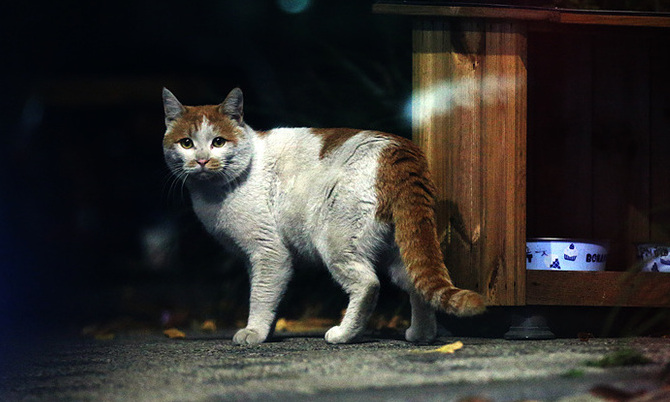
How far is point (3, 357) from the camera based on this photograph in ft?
10.6

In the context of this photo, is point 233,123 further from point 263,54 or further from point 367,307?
point 263,54

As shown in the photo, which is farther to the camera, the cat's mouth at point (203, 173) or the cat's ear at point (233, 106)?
the cat's ear at point (233, 106)

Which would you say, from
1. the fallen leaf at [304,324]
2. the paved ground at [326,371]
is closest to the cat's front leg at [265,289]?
the paved ground at [326,371]

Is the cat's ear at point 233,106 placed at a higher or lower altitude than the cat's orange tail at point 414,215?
higher

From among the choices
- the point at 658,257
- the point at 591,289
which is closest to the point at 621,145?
the point at 658,257

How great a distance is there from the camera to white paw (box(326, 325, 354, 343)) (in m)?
3.15

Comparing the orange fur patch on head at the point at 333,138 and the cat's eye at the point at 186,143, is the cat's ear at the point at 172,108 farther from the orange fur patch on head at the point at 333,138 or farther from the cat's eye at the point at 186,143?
the orange fur patch on head at the point at 333,138

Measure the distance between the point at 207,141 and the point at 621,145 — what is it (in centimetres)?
→ 226

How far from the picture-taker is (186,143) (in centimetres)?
343

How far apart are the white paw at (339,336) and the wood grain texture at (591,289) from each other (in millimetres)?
871

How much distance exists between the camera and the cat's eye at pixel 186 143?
3424 millimetres

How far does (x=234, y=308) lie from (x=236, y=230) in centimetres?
116

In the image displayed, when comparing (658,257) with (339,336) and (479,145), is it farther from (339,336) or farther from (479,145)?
(339,336)

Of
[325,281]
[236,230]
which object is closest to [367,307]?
[236,230]
